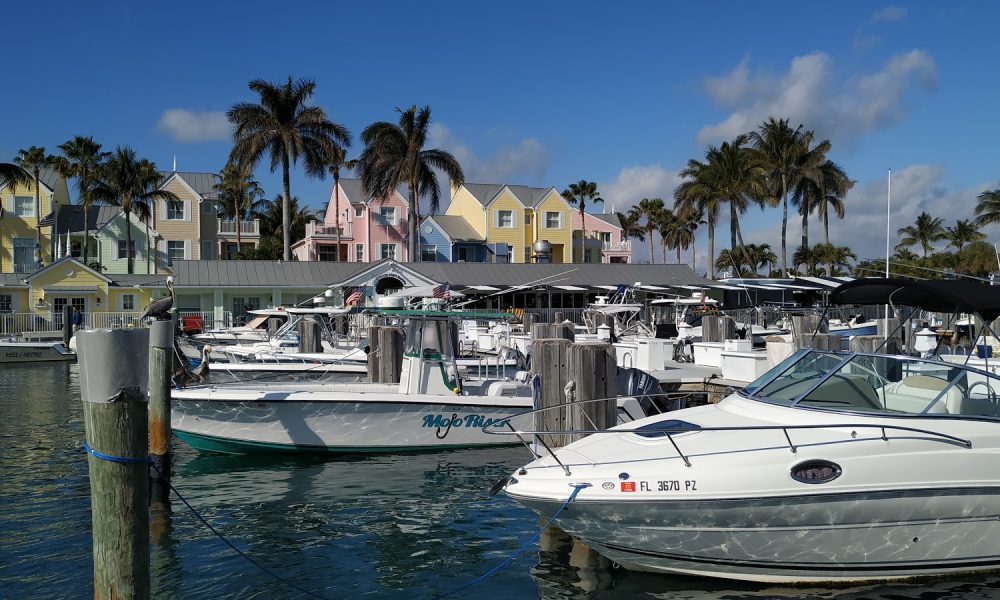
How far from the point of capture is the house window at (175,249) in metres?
59.4

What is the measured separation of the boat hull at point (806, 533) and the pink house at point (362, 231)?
55.4 m

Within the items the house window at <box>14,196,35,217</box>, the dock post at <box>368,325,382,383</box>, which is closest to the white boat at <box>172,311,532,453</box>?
the dock post at <box>368,325,382,383</box>

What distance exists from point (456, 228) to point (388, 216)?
6.28m

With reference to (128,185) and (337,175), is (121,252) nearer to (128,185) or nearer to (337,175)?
(128,185)

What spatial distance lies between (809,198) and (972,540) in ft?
223

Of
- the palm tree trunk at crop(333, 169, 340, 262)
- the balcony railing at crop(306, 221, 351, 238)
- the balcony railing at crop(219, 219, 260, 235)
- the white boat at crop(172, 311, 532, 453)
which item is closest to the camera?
the white boat at crop(172, 311, 532, 453)

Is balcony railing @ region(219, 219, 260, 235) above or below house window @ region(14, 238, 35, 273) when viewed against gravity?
above

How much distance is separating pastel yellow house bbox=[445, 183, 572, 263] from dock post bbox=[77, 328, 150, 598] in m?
60.1

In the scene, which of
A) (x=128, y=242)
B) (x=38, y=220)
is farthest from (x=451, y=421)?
(x=38, y=220)

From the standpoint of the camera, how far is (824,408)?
8.54 m

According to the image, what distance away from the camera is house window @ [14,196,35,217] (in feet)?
187

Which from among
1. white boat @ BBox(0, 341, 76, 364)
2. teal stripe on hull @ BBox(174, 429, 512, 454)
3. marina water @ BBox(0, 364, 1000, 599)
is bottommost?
marina water @ BBox(0, 364, 1000, 599)

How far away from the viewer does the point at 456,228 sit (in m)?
67.9

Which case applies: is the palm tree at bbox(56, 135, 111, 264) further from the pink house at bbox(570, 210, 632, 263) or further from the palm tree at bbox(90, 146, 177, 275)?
the pink house at bbox(570, 210, 632, 263)
